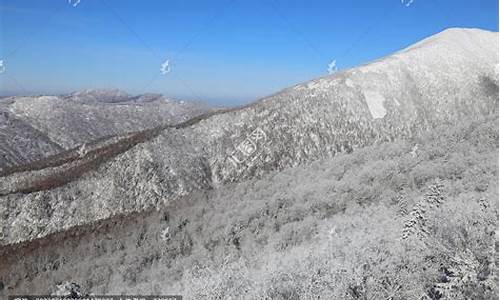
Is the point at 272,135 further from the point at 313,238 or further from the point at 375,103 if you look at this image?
the point at 313,238

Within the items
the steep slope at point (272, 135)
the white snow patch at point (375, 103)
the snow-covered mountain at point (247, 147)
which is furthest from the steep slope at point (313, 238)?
the white snow patch at point (375, 103)

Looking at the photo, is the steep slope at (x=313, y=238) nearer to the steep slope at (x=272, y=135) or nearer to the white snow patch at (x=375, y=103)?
the steep slope at (x=272, y=135)

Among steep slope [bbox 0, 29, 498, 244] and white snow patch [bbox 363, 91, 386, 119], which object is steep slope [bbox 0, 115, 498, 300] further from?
white snow patch [bbox 363, 91, 386, 119]

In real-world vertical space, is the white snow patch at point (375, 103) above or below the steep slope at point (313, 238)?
above

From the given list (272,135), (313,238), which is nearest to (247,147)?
(272,135)

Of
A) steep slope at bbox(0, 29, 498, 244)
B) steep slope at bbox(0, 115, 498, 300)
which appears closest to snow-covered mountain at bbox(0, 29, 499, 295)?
steep slope at bbox(0, 29, 498, 244)

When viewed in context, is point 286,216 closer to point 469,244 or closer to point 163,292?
point 163,292

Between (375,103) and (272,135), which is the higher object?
(375,103)
